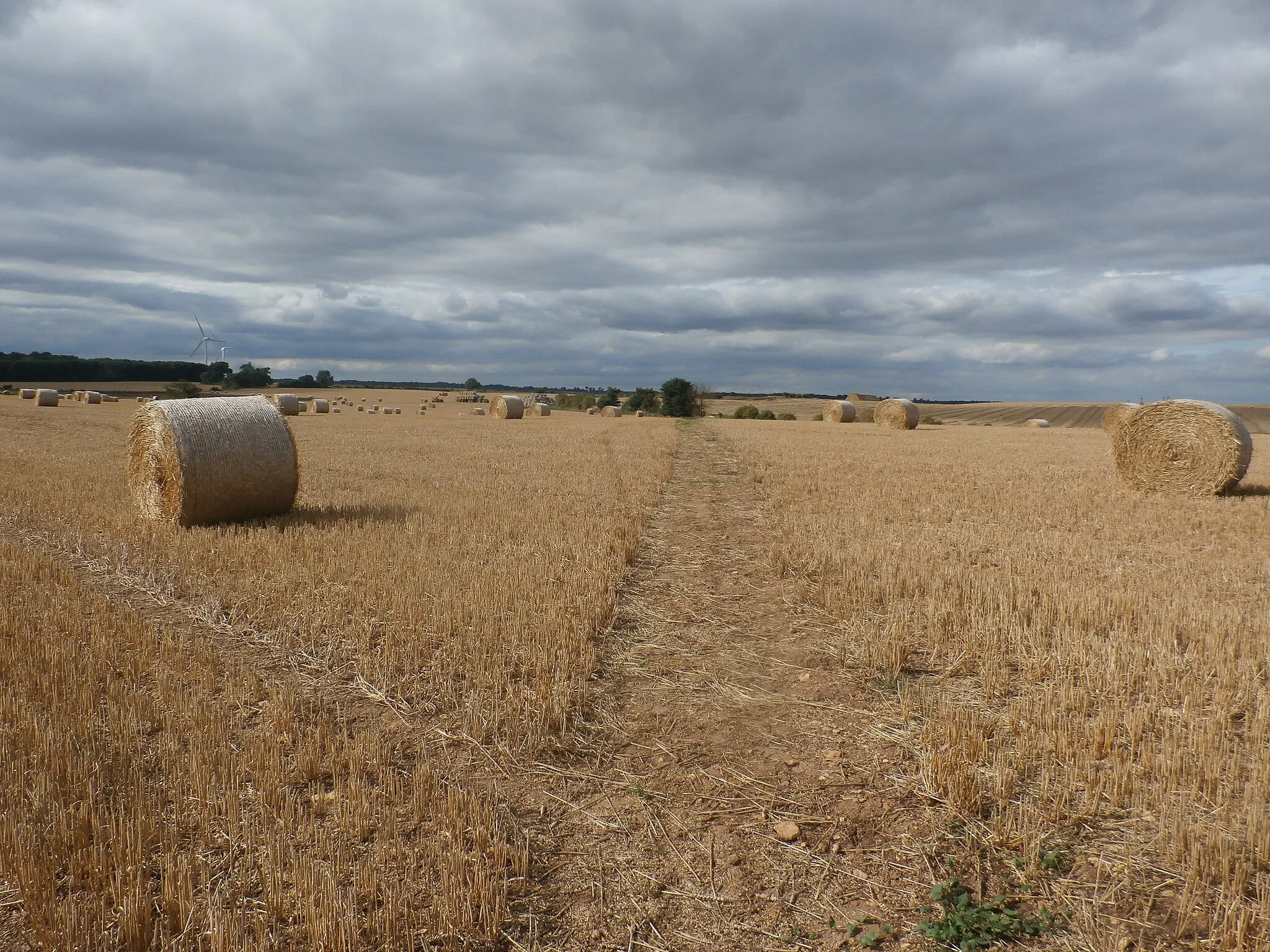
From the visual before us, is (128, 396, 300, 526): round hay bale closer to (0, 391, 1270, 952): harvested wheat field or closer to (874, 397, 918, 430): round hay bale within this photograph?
(0, 391, 1270, 952): harvested wheat field

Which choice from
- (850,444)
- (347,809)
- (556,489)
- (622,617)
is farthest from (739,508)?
(850,444)


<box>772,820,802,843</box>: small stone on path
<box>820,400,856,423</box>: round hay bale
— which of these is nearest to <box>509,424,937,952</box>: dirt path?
<box>772,820,802,843</box>: small stone on path

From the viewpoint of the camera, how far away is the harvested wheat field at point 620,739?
3.12 metres

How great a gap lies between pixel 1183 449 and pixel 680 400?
56.8m

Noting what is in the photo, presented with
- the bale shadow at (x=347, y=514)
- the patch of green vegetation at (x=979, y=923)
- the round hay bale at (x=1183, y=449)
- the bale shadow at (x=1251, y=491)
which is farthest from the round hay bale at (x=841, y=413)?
the patch of green vegetation at (x=979, y=923)

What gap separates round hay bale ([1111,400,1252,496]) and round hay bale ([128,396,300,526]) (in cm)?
1526

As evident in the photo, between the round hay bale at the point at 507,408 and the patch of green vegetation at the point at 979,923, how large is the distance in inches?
1768

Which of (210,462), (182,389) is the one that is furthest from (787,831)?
(182,389)

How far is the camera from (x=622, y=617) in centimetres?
689

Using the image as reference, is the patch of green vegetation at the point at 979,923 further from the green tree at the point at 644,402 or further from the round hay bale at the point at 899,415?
the green tree at the point at 644,402

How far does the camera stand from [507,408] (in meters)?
47.5

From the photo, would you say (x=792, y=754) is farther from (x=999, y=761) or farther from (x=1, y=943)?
(x=1, y=943)

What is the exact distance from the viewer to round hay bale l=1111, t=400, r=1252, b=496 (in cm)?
Answer: 1430

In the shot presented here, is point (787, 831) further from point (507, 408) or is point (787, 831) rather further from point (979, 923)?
point (507, 408)
